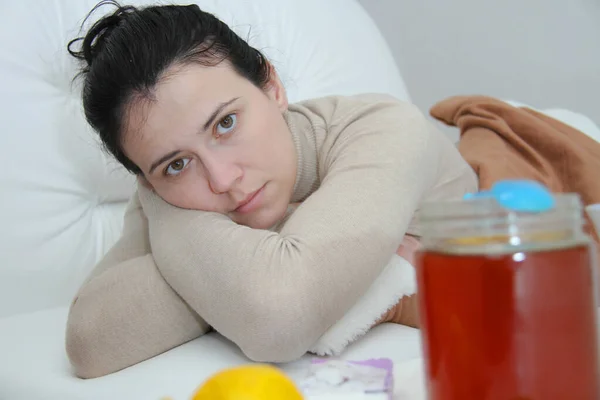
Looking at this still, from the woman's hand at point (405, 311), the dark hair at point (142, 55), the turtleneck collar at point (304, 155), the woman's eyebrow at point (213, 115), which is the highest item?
the dark hair at point (142, 55)

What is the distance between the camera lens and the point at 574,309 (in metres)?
0.31

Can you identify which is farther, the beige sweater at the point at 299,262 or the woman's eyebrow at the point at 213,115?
the woman's eyebrow at the point at 213,115

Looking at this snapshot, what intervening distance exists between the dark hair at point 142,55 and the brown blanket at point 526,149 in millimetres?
418

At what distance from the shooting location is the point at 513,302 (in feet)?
0.97

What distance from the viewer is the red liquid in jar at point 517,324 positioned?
29 cm

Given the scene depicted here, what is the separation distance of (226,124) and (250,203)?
0.35ft

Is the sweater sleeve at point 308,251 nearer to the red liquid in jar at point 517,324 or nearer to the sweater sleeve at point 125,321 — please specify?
the sweater sleeve at point 125,321

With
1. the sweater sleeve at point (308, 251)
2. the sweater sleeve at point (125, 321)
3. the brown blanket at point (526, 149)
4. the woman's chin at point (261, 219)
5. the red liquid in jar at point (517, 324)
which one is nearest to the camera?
the red liquid in jar at point (517, 324)

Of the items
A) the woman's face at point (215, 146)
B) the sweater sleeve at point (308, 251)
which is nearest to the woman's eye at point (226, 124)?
the woman's face at point (215, 146)

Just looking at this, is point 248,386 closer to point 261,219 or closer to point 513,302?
point 513,302

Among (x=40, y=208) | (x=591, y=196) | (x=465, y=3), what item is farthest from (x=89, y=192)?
(x=465, y=3)

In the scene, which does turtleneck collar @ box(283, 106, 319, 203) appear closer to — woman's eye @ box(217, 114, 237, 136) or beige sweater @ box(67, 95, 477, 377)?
beige sweater @ box(67, 95, 477, 377)

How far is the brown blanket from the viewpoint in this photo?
1.13 m

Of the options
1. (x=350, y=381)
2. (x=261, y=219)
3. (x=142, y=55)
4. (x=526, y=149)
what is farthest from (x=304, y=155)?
→ (x=350, y=381)
